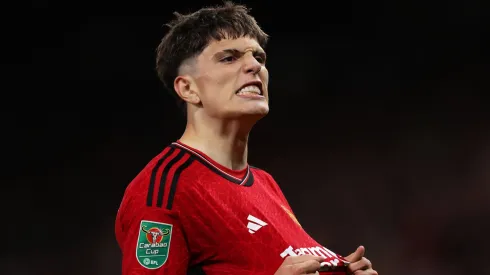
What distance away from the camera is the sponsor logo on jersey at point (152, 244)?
1139 millimetres

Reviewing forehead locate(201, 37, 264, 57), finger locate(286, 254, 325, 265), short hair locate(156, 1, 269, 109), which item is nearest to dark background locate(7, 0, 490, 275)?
short hair locate(156, 1, 269, 109)

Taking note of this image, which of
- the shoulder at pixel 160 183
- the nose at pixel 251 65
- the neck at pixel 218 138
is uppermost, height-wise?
the nose at pixel 251 65

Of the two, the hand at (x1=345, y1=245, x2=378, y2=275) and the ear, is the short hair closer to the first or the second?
the ear

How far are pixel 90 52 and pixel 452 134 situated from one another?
2169mm

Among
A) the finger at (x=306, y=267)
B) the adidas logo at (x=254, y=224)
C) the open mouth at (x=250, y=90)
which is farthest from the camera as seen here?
the open mouth at (x=250, y=90)

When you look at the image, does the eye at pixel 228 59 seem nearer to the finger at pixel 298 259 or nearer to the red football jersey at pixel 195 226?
the red football jersey at pixel 195 226

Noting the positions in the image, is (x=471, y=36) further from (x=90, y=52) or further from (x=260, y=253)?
(x=260, y=253)

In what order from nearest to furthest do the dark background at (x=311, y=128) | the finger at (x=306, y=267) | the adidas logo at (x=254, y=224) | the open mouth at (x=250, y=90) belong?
1. the finger at (x=306, y=267)
2. the adidas logo at (x=254, y=224)
3. the open mouth at (x=250, y=90)
4. the dark background at (x=311, y=128)

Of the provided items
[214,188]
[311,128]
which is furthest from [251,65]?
[311,128]

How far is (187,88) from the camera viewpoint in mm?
1419

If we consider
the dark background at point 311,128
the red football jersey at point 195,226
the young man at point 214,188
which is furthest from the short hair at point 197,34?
the dark background at point 311,128

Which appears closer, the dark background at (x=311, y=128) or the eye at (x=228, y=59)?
the eye at (x=228, y=59)

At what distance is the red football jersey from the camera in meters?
1.15

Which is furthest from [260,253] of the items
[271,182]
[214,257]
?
[271,182]
